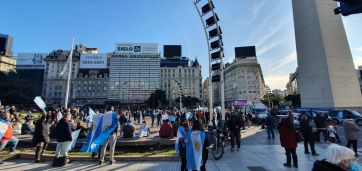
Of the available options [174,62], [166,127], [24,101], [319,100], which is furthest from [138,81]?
[166,127]

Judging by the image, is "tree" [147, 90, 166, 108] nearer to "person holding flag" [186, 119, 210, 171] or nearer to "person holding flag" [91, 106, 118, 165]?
"person holding flag" [91, 106, 118, 165]

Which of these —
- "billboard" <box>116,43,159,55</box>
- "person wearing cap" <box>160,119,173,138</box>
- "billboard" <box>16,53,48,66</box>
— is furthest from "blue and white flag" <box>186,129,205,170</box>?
"billboard" <box>16,53,48,66</box>

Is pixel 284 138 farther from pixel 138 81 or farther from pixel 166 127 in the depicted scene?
pixel 138 81

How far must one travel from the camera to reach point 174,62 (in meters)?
127

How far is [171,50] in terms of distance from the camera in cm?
8931

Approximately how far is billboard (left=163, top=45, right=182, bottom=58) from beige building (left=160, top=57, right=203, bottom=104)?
3380cm

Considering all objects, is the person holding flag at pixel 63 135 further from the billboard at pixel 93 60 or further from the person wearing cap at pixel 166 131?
the billboard at pixel 93 60

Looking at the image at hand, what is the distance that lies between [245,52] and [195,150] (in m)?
79.9

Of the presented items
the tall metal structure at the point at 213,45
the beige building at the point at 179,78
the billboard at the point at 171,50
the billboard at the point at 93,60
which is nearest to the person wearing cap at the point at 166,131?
the tall metal structure at the point at 213,45

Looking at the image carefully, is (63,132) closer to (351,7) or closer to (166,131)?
(166,131)

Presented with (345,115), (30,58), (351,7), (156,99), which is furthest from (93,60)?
(351,7)

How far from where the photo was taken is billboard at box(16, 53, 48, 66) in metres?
105

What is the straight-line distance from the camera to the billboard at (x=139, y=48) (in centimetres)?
10956

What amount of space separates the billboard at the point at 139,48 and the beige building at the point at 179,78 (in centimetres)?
1614
